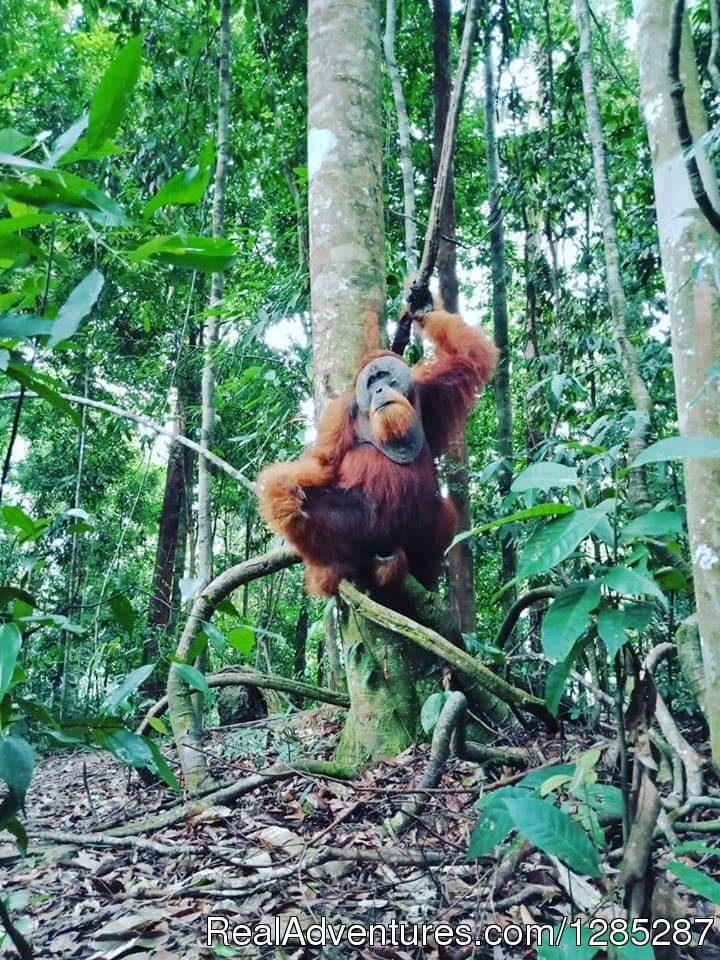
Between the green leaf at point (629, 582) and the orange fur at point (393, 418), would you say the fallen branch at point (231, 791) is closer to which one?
the orange fur at point (393, 418)

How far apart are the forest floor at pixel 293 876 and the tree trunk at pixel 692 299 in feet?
2.58

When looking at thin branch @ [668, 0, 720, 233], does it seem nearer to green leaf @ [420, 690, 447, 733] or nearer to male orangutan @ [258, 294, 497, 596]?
male orangutan @ [258, 294, 497, 596]

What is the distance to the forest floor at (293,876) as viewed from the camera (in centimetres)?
182

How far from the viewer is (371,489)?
362 cm

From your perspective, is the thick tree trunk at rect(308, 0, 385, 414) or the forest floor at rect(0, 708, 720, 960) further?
the thick tree trunk at rect(308, 0, 385, 414)

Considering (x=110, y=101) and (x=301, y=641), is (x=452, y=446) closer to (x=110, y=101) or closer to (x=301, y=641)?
(x=110, y=101)

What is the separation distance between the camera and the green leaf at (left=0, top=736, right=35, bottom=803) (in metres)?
1.12

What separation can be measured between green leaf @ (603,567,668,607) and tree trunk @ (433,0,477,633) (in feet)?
9.07

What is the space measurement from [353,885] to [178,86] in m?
6.41

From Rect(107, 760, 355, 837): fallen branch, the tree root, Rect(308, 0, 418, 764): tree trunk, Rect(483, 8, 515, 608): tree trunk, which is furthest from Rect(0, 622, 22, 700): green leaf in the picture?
Rect(483, 8, 515, 608): tree trunk

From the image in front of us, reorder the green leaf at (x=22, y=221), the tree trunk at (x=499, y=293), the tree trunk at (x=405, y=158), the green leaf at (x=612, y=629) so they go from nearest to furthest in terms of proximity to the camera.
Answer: the green leaf at (x=22, y=221)
the green leaf at (x=612, y=629)
the tree trunk at (x=405, y=158)
the tree trunk at (x=499, y=293)

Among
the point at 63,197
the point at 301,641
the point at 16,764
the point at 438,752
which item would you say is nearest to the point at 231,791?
the point at 438,752

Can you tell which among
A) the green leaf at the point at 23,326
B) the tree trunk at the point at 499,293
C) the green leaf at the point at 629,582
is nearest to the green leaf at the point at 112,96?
the green leaf at the point at 23,326

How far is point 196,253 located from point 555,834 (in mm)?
1242
